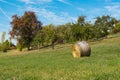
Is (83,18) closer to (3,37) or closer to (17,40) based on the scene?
(17,40)

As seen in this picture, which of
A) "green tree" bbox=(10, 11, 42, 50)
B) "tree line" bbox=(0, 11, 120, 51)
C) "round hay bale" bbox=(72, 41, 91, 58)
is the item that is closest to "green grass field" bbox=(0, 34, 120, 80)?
"round hay bale" bbox=(72, 41, 91, 58)

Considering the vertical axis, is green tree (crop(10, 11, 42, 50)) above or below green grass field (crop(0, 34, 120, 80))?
above

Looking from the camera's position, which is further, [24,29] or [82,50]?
[24,29]

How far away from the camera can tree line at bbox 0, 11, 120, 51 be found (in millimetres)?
94562

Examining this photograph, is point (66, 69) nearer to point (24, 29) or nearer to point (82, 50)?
point (82, 50)

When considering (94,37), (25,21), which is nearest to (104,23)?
(94,37)

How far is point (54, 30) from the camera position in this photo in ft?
328

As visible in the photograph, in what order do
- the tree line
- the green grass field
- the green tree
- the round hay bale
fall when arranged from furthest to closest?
the green tree → the tree line → the round hay bale → the green grass field

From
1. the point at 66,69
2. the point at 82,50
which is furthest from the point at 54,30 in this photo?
→ the point at 66,69

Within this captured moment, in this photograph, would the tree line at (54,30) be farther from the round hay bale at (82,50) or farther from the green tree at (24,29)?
the round hay bale at (82,50)

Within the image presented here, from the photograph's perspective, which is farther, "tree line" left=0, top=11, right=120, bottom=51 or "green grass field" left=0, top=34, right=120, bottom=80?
"tree line" left=0, top=11, right=120, bottom=51

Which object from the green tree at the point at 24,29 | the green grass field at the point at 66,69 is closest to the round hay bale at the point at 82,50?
the green grass field at the point at 66,69

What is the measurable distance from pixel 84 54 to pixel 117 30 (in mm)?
87887

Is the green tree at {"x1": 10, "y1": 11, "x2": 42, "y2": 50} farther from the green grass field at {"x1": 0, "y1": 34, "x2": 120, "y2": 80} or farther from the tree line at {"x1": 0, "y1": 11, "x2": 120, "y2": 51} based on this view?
the green grass field at {"x1": 0, "y1": 34, "x2": 120, "y2": 80}
